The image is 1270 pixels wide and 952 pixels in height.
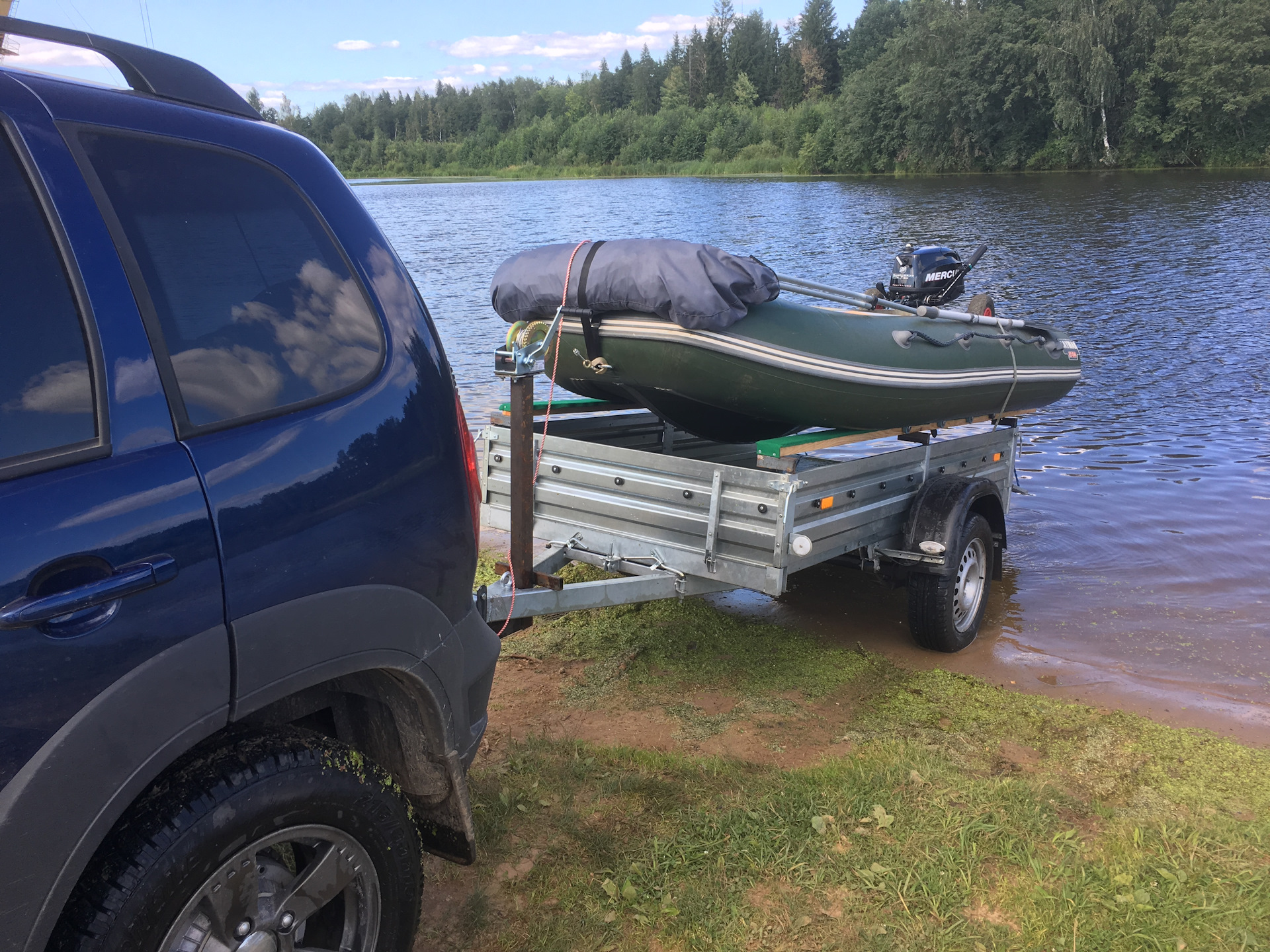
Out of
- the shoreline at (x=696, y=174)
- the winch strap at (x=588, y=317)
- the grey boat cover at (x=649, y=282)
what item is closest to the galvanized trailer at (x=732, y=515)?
the winch strap at (x=588, y=317)

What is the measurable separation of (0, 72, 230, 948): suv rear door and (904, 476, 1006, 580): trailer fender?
3.63 meters

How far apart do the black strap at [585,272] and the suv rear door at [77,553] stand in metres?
2.61

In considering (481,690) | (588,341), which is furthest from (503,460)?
(481,690)

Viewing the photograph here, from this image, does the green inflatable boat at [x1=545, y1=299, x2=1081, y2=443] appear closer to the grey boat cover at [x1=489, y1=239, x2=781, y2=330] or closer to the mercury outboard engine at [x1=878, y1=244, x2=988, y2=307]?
the grey boat cover at [x1=489, y1=239, x2=781, y2=330]

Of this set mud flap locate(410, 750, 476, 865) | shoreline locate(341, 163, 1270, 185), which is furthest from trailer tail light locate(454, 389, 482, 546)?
shoreline locate(341, 163, 1270, 185)

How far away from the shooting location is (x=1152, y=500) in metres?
8.06

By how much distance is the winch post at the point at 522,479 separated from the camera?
372 cm

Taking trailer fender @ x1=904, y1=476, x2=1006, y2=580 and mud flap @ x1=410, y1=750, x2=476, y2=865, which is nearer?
mud flap @ x1=410, y1=750, x2=476, y2=865

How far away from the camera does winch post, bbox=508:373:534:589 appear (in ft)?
12.2

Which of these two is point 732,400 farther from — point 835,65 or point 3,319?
point 835,65

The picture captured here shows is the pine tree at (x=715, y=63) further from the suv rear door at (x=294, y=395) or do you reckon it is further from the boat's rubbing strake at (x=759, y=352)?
the suv rear door at (x=294, y=395)

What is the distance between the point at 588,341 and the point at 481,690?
7.33 ft

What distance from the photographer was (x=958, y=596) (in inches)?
→ 202

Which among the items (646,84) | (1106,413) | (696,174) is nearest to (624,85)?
(646,84)
